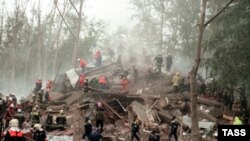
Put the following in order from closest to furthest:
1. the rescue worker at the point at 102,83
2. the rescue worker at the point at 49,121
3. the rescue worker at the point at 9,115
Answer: the rescue worker at the point at 9,115, the rescue worker at the point at 49,121, the rescue worker at the point at 102,83

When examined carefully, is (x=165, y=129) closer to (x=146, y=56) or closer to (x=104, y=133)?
(x=104, y=133)

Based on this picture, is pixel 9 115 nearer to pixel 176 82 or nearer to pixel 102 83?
pixel 102 83

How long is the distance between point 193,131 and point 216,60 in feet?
28.6

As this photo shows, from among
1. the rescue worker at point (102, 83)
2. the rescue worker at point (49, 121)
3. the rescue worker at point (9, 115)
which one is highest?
the rescue worker at point (102, 83)

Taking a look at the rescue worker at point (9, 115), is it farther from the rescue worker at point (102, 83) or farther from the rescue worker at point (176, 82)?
the rescue worker at point (176, 82)

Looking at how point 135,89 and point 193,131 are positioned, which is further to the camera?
point 135,89

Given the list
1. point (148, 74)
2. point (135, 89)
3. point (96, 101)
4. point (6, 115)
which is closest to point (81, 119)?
point (96, 101)

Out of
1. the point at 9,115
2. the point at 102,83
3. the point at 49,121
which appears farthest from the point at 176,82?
the point at 9,115

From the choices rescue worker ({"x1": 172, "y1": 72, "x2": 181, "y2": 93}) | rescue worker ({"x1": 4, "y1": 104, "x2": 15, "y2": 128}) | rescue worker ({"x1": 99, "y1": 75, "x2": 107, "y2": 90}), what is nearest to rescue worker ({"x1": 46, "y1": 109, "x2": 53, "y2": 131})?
rescue worker ({"x1": 4, "y1": 104, "x2": 15, "y2": 128})

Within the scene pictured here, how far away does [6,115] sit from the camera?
21.8 m

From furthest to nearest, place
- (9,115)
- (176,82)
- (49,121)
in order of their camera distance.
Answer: (176,82) < (49,121) < (9,115)

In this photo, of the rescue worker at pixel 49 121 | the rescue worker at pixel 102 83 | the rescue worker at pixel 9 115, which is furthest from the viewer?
the rescue worker at pixel 102 83

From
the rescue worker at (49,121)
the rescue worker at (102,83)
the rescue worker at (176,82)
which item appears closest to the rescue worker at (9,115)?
the rescue worker at (49,121)

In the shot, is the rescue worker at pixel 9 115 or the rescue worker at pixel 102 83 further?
the rescue worker at pixel 102 83
